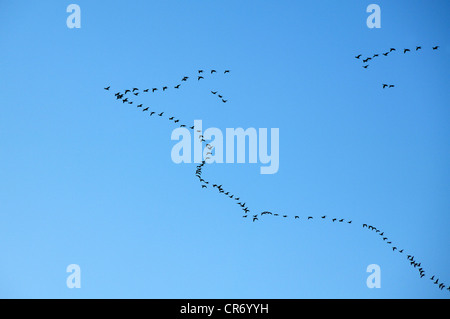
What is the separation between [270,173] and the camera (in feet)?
9.68

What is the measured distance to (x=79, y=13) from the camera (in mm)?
2932
